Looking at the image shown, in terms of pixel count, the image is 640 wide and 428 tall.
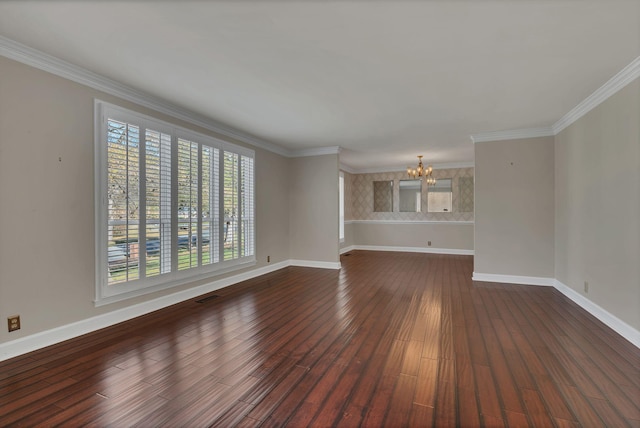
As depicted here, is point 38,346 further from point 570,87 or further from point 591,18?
point 570,87

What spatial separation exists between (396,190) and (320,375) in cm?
756

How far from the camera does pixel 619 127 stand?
301 centimetres

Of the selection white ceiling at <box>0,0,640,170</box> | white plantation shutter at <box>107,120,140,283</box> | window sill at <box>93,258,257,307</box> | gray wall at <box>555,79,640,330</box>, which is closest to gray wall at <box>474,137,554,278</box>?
gray wall at <box>555,79,640,330</box>

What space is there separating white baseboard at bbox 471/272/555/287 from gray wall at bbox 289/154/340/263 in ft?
9.00

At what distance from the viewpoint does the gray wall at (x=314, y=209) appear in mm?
6301

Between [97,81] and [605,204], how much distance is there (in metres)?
5.60

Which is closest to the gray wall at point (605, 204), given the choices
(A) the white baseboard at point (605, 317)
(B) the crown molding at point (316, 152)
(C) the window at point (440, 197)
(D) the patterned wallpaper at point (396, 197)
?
(A) the white baseboard at point (605, 317)

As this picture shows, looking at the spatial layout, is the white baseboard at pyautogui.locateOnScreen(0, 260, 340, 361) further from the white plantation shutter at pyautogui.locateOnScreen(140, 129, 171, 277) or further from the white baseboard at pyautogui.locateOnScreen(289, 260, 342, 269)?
the white baseboard at pyautogui.locateOnScreen(289, 260, 342, 269)

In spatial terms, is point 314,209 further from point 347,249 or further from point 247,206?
point 347,249

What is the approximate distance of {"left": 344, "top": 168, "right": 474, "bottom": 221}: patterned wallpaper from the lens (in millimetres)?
8398

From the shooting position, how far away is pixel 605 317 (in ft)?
10.5

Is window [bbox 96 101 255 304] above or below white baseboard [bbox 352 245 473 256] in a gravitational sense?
above

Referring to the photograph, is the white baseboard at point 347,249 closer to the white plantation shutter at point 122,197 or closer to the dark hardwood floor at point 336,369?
the dark hardwood floor at point 336,369

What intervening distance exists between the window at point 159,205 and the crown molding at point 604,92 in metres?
4.89
